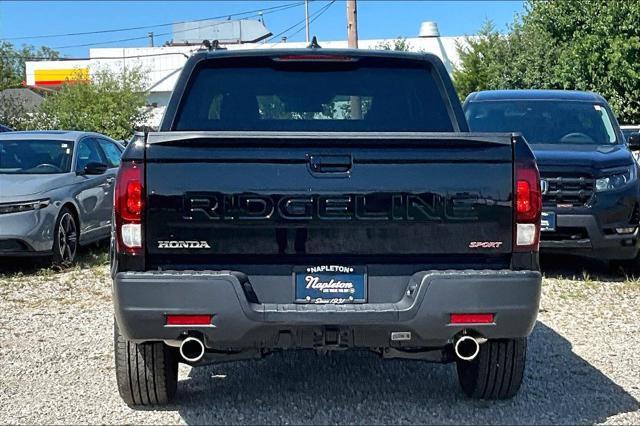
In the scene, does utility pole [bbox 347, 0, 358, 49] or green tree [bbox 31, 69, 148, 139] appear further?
green tree [bbox 31, 69, 148, 139]

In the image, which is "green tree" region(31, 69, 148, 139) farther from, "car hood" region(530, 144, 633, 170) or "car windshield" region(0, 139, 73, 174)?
"car hood" region(530, 144, 633, 170)

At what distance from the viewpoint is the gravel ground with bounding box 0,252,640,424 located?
473cm

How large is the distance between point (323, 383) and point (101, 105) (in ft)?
114

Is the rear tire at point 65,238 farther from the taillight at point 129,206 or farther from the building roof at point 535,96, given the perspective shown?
the taillight at point 129,206

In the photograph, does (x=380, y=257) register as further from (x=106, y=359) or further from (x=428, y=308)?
(x=106, y=359)

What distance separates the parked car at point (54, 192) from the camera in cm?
889

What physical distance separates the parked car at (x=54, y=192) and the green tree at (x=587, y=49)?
14.8m

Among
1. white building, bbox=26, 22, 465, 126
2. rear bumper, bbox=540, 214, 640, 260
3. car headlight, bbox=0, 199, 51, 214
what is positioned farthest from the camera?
white building, bbox=26, 22, 465, 126

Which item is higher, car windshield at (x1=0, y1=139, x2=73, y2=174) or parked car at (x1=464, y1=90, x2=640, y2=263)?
car windshield at (x1=0, y1=139, x2=73, y2=174)

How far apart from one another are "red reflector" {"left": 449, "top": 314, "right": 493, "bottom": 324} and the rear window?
131 cm

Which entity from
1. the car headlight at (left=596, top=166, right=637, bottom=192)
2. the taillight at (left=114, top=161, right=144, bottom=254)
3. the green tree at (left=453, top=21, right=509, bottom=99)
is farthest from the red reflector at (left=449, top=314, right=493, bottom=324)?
the green tree at (left=453, top=21, right=509, bottom=99)

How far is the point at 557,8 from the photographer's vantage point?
2317 cm

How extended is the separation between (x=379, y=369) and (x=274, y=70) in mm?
2091

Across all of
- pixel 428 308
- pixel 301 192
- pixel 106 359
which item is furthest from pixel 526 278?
pixel 106 359
